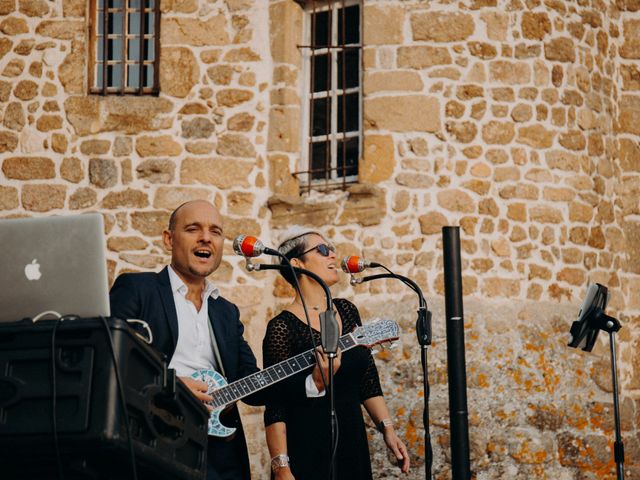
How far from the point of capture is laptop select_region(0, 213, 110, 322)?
367 cm

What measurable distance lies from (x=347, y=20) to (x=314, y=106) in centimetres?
73

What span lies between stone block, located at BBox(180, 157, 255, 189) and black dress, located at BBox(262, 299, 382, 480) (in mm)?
3451

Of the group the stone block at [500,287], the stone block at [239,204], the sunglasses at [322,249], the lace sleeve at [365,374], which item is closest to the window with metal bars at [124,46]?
the stone block at [239,204]

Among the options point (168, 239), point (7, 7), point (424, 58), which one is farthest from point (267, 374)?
point (7, 7)

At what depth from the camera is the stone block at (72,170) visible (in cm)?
907

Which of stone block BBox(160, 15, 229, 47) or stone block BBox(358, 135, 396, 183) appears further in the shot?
stone block BBox(160, 15, 229, 47)

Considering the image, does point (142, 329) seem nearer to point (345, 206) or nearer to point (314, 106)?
point (345, 206)

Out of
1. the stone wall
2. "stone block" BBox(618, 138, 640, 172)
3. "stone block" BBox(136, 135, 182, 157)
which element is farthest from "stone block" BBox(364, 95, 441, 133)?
"stone block" BBox(618, 138, 640, 172)

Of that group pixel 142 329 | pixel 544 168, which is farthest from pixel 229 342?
pixel 544 168

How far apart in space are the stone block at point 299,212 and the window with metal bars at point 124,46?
1376 mm

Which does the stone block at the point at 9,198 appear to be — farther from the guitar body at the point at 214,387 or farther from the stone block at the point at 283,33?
the guitar body at the point at 214,387

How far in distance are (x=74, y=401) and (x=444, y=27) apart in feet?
20.1

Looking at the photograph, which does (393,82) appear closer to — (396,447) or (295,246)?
(295,246)

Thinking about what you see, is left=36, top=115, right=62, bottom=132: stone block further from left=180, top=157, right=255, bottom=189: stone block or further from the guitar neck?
the guitar neck
